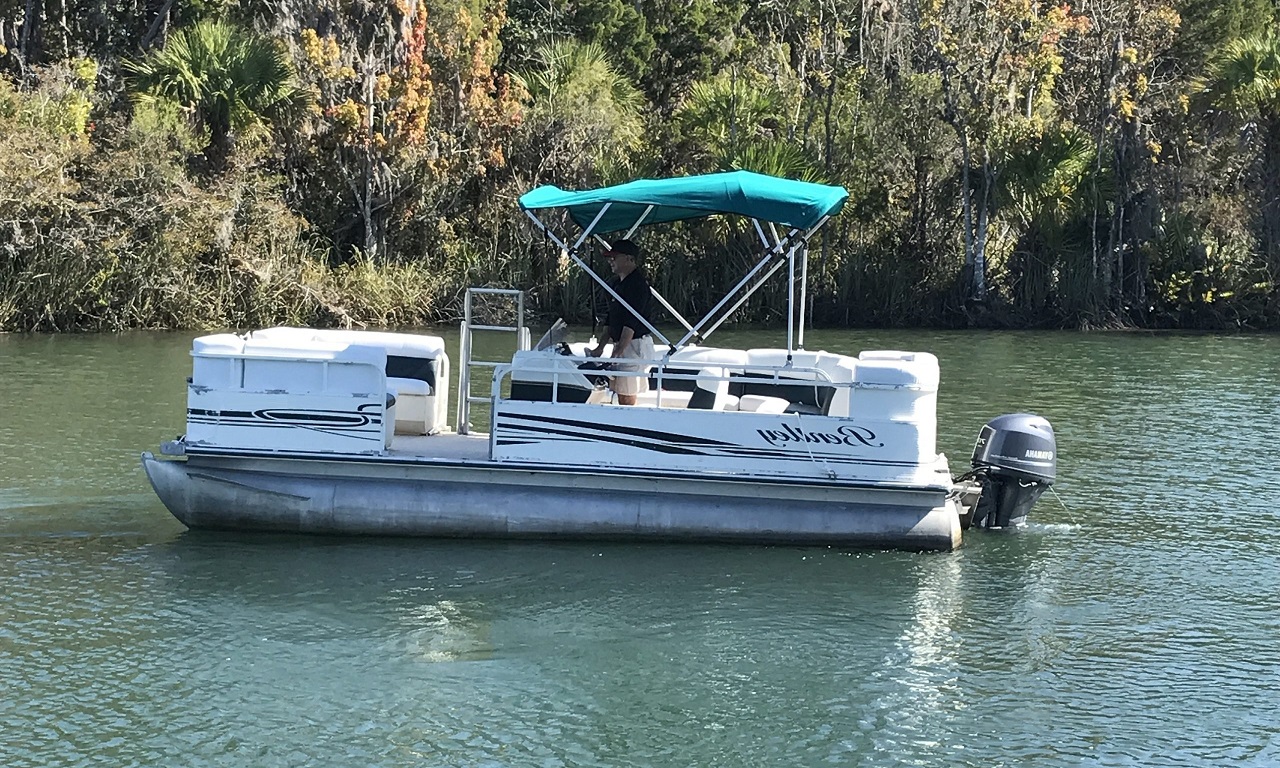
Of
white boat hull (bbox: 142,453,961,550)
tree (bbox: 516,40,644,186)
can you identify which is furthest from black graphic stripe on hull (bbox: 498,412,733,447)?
tree (bbox: 516,40,644,186)

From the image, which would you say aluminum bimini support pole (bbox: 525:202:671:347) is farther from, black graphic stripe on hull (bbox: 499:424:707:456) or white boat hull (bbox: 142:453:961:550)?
white boat hull (bbox: 142:453:961:550)

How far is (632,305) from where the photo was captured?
1155 centimetres

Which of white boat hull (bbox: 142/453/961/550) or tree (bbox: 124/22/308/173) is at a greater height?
tree (bbox: 124/22/308/173)

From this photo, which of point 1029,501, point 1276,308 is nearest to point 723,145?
point 1276,308

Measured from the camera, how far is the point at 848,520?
11.2m

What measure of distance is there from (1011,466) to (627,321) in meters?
3.06

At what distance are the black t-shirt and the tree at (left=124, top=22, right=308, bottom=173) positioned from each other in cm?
1861

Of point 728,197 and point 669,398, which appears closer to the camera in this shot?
point 728,197

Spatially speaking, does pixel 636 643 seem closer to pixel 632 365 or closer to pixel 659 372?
pixel 659 372

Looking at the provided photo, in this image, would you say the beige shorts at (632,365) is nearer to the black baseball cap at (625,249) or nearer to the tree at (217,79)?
the black baseball cap at (625,249)

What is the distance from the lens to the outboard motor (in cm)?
1169

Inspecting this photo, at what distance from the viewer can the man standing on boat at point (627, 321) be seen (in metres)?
11.5

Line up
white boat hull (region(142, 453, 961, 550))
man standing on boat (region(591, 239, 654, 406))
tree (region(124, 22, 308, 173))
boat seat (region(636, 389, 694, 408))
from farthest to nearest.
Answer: tree (region(124, 22, 308, 173))
boat seat (region(636, 389, 694, 408))
man standing on boat (region(591, 239, 654, 406))
white boat hull (region(142, 453, 961, 550))

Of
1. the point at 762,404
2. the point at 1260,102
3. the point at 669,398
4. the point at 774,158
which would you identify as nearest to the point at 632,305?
the point at 669,398
